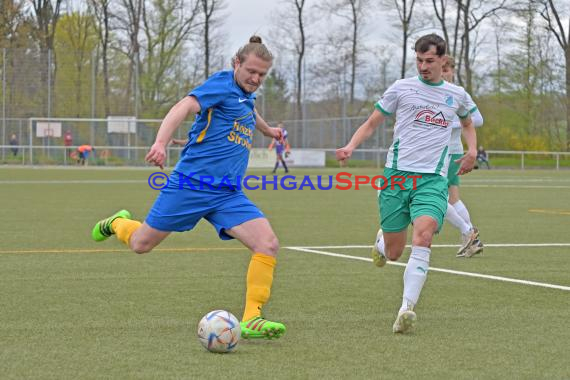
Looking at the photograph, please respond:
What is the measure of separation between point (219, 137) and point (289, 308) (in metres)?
1.40

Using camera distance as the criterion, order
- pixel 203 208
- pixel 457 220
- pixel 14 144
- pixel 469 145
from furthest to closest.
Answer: pixel 14 144 → pixel 457 220 → pixel 469 145 → pixel 203 208

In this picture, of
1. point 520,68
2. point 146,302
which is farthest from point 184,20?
point 146,302

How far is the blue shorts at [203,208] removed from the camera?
644 centimetres

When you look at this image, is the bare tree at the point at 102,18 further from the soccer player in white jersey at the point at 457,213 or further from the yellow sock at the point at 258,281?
the yellow sock at the point at 258,281

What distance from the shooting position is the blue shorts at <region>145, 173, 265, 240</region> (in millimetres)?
6438

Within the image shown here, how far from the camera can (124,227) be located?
7254 millimetres

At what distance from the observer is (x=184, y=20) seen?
6119 centimetres

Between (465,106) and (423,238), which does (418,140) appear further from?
(423,238)

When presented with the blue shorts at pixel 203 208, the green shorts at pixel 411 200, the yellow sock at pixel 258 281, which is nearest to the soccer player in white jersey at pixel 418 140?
the green shorts at pixel 411 200

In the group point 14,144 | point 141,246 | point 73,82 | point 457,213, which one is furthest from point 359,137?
point 73,82

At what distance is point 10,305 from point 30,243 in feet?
15.5

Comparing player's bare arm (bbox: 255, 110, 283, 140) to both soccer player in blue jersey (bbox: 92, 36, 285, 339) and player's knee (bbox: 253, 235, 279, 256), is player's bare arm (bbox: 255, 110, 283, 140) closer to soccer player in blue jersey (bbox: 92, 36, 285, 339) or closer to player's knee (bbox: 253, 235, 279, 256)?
soccer player in blue jersey (bbox: 92, 36, 285, 339)

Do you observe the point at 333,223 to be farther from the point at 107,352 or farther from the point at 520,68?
the point at 520,68

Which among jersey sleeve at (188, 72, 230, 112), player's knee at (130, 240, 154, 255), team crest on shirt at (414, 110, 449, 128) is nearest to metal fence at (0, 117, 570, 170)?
team crest on shirt at (414, 110, 449, 128)
